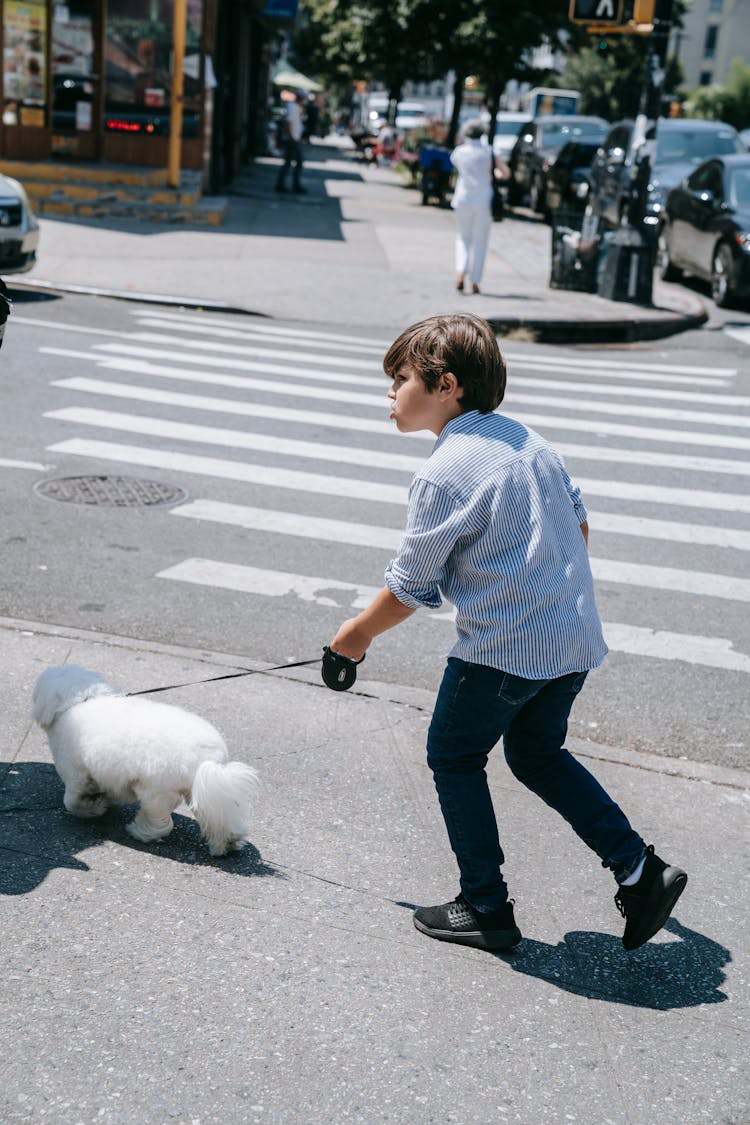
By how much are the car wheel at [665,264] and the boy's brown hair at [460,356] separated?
1820 cm

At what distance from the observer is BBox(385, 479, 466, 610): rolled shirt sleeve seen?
3.27 metres

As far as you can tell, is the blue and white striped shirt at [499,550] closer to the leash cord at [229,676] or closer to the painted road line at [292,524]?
the leash cord at [229,676]

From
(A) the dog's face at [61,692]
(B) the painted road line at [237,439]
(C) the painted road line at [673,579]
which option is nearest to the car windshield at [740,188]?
(B) the painted road line at [237,439]

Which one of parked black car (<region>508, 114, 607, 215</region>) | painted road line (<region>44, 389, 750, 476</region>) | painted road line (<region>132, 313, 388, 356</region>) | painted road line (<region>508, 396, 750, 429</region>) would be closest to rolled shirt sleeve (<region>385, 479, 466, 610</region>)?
painted road line (<region>44, 389, 750, 476</region>)

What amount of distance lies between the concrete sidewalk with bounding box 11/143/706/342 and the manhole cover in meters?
7.54

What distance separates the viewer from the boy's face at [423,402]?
3352 mm

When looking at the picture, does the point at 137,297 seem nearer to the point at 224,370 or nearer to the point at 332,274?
the point at 332,274

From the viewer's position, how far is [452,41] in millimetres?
34344

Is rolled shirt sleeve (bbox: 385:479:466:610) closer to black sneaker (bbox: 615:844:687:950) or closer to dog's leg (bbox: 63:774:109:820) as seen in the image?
black sneaker (bbox: 615:844:687:950)

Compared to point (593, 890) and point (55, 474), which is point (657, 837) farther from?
point (55, 474)

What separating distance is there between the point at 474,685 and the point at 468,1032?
0.85 m

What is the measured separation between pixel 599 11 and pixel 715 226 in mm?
3820

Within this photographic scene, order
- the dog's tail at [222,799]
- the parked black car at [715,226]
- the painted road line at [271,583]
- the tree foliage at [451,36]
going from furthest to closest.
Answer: the tree foliage at [451,36] < the parked black car at [715,226] < the painted road line at [271,583] < the dog's tail at [222,799]

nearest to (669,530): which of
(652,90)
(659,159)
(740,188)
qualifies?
(652,90)
